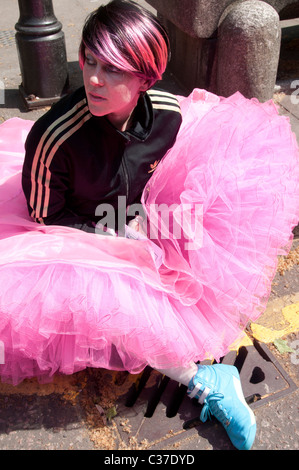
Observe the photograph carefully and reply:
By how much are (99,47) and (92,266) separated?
77 centimetres

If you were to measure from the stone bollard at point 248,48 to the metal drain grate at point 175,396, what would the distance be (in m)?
1.93

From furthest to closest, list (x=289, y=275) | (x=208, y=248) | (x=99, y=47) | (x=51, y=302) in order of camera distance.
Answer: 1. (x=289, y=275)
2. (x=208, y=248)
3. (x=51, y=302)
4. (x=99, y=47)

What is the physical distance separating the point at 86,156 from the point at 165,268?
55cm

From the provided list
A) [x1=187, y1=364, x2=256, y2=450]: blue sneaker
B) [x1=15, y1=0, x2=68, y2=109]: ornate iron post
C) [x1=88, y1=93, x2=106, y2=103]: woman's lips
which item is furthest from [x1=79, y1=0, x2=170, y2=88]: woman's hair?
[x1=15, y1=0, x2=68, y2=109]: ornate iron post

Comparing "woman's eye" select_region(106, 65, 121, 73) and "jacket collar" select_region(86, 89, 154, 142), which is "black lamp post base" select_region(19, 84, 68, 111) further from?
"woman's eye" select_region(106, 65, 121, 73)

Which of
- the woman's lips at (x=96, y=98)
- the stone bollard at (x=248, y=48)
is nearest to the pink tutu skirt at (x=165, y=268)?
the woman's lips at (x=96, y=98)

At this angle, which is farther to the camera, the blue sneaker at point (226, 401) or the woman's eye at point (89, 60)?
the blue sneaker at point (226, 401)

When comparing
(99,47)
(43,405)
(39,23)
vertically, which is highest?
(99,47)

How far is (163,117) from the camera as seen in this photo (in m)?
2.13

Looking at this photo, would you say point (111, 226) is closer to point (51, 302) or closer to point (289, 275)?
point (51, 302)

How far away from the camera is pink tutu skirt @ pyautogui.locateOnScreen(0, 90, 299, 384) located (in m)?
1.82

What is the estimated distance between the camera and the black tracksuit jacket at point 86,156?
185 centimetres

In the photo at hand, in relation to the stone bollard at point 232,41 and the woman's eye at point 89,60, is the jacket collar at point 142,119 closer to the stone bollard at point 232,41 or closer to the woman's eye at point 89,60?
the woman's eye at point 89,60
